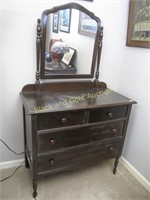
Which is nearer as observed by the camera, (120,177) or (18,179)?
(18,179)

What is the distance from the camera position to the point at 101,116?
1513mm

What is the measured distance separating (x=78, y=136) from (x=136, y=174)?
2.81 ft

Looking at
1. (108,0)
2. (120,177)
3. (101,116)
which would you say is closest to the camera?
(101,116)

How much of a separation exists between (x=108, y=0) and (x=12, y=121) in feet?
4.70

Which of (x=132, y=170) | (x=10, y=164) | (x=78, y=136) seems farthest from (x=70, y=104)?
(x=132, y=170)

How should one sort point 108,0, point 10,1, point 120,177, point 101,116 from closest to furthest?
point 10,1, point 101,116, point 108,0, point 120,177

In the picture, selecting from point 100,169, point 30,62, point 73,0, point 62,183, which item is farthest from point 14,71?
point 100,169

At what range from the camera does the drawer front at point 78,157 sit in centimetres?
144

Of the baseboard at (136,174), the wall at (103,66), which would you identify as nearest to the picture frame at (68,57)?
the wall at (103,66)

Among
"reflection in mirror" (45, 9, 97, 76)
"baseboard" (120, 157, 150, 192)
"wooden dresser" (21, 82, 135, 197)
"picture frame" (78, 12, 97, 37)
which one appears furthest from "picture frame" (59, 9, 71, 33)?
"baseboard" (120, 157, 150, 192)

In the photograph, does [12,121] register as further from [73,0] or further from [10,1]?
[73,0]

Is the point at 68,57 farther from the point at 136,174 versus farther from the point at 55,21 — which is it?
the point at 136,174

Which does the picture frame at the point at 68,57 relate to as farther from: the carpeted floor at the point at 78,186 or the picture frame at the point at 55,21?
the carpeted floor at the point at 78,186

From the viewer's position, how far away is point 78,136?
58.2 inches
